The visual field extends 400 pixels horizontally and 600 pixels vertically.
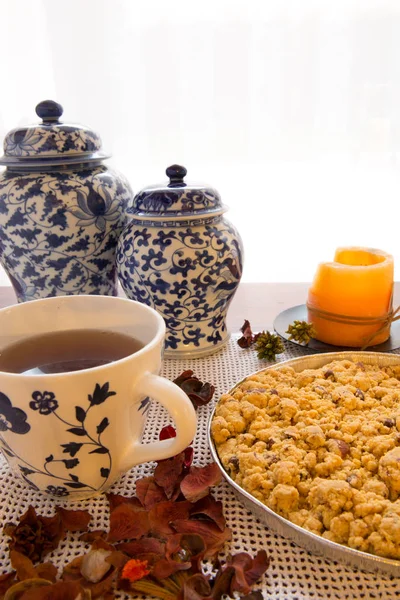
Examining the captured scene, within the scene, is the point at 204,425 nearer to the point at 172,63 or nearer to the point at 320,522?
the point at 320,522

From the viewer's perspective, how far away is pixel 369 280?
60cm

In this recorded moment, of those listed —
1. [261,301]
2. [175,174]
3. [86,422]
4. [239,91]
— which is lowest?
[261,301]

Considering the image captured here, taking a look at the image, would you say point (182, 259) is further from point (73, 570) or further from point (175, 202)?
point (73, 570)

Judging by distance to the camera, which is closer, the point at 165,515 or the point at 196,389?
the point at 165,515

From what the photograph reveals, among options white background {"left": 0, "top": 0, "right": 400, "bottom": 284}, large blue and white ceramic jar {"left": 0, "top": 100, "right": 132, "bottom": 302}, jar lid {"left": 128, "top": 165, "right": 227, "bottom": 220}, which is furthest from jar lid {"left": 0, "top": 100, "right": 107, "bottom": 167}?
white background {"left": 0, "top": 0, "right": 400, "bottom": 284}

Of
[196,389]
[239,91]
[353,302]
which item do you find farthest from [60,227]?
[239,91]

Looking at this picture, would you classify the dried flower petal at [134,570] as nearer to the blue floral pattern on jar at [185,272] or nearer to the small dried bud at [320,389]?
the small dried bud at [320,389]

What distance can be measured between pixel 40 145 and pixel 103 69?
72cm

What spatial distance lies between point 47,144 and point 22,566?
49cm

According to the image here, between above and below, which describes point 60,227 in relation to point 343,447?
above

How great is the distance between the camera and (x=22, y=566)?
32 cm

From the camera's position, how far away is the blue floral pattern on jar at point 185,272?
0.60 m

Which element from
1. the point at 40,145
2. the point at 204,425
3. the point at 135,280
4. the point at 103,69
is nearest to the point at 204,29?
the point at 103,69

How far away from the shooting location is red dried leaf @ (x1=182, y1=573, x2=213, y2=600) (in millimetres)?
293
